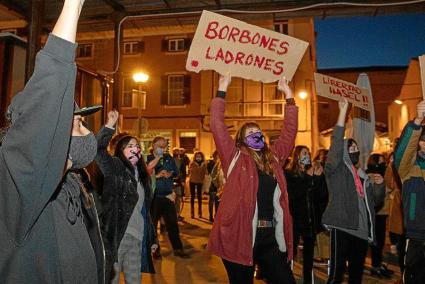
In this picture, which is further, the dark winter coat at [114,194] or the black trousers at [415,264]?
the black trousers at [415,264]

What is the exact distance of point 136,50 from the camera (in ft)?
91.6

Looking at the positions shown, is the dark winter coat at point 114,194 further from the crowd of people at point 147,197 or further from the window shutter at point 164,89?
the window shutter at point 164,89

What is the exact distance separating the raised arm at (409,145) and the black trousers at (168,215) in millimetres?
4596

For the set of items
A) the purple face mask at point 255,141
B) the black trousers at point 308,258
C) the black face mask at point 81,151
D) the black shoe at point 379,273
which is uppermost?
the purple face mask at point 255,141

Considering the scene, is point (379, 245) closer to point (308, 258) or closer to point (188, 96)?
point (308, 258)

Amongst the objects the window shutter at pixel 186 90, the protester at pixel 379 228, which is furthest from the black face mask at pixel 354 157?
the window shutter at pixel 186 90

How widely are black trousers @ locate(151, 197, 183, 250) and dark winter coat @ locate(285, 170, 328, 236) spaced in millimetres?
2545

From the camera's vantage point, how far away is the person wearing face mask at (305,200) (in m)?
6.34

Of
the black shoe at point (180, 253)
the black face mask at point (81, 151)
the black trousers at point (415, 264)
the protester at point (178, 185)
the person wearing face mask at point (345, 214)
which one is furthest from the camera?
the protester at point (178, 185)

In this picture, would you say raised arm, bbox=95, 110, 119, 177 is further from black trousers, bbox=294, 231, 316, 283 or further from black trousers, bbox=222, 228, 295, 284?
black trousers, bbox=294, 231, 316, 283

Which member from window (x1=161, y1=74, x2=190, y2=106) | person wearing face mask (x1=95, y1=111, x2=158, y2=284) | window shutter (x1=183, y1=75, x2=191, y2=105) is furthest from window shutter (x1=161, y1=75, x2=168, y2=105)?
person wearing face mask (x1=95, y1=111, x2=158, y2=284)

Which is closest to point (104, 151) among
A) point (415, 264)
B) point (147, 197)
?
point (147, 197)

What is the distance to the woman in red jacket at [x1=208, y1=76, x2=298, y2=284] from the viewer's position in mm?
3641

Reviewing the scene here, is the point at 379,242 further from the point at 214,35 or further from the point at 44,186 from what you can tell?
the point at 44,186
